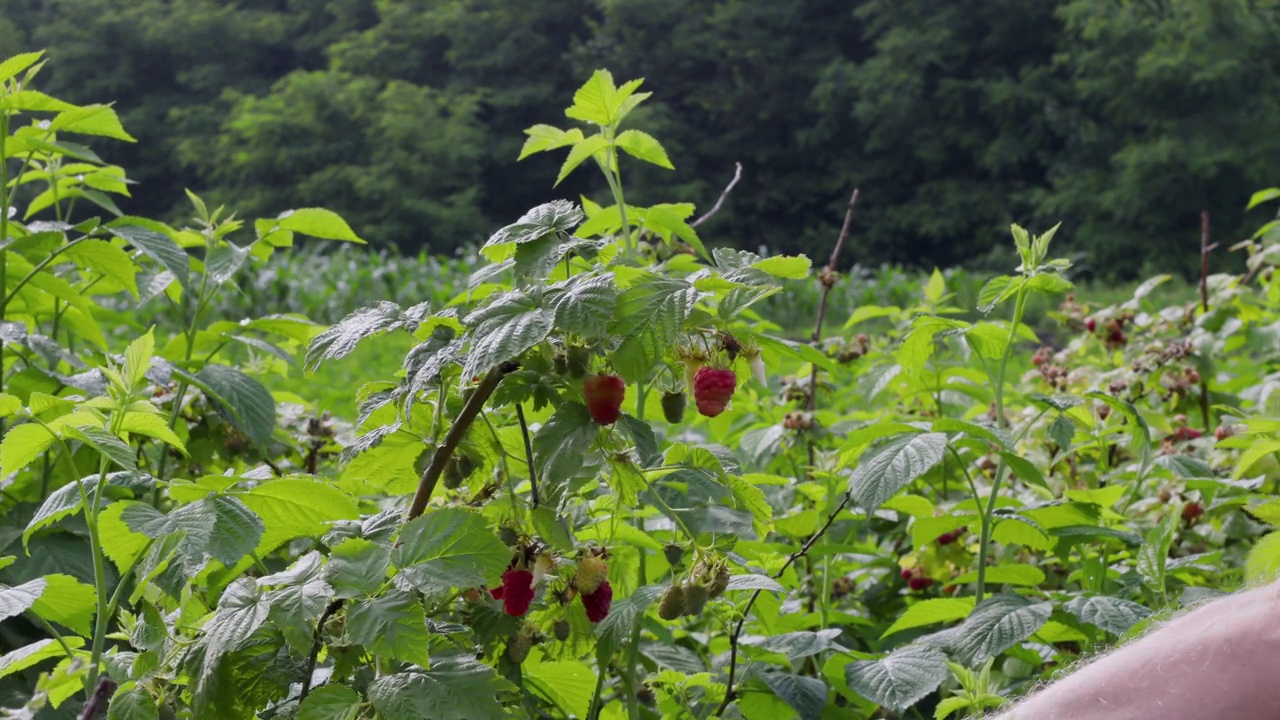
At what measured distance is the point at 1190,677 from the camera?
54cm

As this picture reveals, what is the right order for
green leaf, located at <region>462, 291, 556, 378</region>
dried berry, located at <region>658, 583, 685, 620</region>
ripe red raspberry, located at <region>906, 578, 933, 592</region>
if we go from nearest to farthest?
green leaf, located at <region>462, 291, 556, 378</region> → dried berry, located at <region>658, 583, 685, 620</region> → ripe red raspberry, located at <region>906, 578, 933, 592</region>

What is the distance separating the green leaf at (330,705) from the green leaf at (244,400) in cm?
61

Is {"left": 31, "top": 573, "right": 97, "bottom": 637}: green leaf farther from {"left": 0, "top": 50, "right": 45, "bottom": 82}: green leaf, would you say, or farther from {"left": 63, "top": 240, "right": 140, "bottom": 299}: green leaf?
{"left": 0, "top": 50, "right": 45, "bottom": 82}: green leaf

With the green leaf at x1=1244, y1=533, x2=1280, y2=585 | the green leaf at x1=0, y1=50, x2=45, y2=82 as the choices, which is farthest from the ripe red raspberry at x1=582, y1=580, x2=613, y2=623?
the green leaf at x1=0, y1=50, x2=45, y2=82

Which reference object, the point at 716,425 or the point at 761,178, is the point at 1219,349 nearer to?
the point at 716,425

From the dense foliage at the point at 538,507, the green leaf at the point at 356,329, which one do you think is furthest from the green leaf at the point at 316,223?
the green leaf at the point at 356,329

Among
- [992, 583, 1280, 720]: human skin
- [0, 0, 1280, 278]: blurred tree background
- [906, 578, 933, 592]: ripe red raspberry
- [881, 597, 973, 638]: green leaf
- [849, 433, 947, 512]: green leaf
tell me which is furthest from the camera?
[0, 0, 1280, 278]: blurred tree background

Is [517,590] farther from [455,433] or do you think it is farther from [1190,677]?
[1190,677]

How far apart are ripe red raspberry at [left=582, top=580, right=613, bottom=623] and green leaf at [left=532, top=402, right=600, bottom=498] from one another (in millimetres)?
107

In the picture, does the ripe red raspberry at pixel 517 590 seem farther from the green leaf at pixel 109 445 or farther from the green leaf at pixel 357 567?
the green leaf at pixel 109 445

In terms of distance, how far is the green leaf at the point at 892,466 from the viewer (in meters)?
1.06

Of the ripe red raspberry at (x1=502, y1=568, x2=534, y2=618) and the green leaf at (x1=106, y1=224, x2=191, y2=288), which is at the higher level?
the green leaf at (x1=106, y1=224, x2=191, y2=288)

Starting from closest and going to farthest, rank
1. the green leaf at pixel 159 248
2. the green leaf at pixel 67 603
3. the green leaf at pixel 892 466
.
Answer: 1. the green leaf at pixel 67 603
2. the green leaf at pixel 892 466
3. the green leaf at pixel 159 248

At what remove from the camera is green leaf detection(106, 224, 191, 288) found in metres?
1.29
